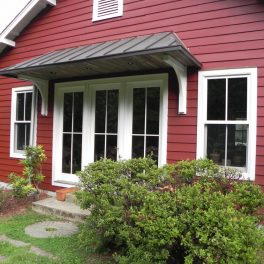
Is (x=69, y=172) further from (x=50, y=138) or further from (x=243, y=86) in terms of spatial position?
(x=243, y=86)

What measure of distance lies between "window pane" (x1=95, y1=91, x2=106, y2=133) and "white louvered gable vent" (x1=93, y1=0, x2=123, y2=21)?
62.6 inches

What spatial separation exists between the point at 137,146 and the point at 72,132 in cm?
175

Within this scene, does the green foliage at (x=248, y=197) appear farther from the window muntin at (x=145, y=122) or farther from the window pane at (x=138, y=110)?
the window pane at (x=138, y=110)

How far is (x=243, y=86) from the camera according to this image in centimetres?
504

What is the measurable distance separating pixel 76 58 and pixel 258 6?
306cm

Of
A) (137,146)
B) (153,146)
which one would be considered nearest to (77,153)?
(137,146)

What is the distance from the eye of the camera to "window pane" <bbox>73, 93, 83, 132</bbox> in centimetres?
703

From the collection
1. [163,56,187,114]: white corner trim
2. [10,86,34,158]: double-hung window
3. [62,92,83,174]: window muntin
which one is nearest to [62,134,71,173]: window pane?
[62,92,83,174]: window muntin

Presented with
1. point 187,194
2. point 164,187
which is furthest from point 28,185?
point 187,194

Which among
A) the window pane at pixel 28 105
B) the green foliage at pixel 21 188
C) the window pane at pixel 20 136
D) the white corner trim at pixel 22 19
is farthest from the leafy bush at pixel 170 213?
the white corner trim at pixel 22 19

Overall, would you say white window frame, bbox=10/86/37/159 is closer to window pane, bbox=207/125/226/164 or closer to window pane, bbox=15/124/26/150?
window pane, bbox=15/124/26/150

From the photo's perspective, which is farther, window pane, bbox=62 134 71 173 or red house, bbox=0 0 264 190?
window pane, bbox=62 134 71 173

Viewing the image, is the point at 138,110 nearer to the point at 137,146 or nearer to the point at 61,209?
the point at 137,146

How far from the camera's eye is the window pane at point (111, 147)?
6.46 metres
